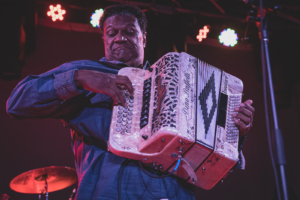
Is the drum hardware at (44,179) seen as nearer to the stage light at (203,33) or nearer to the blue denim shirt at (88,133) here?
the blue denim shirt at (88,133)

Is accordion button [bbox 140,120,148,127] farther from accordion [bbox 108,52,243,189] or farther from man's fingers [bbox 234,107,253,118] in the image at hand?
man's fingers [bbox 234,107,253,118]

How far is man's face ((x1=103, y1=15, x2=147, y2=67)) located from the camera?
2.27 metres

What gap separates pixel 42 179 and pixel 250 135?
369 cm

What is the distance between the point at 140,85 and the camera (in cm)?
167

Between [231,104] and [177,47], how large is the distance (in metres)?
2.95

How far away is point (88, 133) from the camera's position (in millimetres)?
1757

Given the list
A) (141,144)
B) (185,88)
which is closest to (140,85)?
(185,88)

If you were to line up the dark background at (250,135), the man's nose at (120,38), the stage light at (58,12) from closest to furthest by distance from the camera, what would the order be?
the man's nose at (120,38)
the dark background at (250,135)
the stage light at (58,12)

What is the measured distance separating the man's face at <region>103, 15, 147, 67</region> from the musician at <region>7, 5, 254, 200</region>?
385mm

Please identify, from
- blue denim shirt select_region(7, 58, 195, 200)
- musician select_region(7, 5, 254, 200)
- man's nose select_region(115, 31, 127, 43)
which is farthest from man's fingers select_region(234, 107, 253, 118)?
man's nose select_region(115, 31, 127, 43)

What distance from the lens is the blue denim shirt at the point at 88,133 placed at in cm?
159

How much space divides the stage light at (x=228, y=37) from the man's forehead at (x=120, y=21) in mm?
3085

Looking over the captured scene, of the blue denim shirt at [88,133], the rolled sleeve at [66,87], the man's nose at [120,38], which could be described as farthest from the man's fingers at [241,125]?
the man's nose at [120,38]

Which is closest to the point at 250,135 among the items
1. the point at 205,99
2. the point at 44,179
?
the point at 44,179
